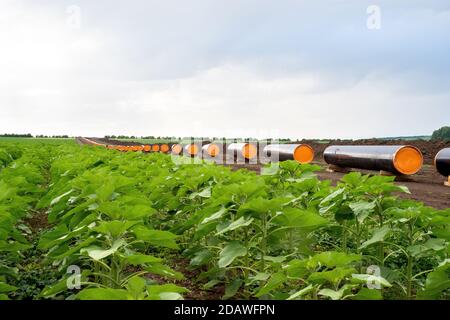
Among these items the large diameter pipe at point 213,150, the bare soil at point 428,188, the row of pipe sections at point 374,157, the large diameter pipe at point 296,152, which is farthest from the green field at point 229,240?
the large diameter pipe at point 213,150

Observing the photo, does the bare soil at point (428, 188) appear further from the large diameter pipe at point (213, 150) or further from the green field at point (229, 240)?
the large diameter pipe at point (213, 150)

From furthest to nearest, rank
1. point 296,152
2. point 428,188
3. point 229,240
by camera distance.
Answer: point 296,152 → point 428,188 → point 229,240

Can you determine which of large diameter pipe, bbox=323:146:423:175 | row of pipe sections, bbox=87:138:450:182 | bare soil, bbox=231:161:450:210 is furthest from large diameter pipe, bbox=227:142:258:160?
large diameter pipe, bbox=323:146:423:175

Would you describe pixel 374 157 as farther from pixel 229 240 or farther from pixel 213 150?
pixel 213 150

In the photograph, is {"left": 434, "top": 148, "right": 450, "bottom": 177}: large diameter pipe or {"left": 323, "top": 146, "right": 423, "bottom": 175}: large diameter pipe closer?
{"left": 434, "top": 148, "right": 450, "bottom": 177}: large diameter pipe

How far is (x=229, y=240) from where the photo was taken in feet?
14.9

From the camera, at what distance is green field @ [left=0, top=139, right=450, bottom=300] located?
2725 millimetres

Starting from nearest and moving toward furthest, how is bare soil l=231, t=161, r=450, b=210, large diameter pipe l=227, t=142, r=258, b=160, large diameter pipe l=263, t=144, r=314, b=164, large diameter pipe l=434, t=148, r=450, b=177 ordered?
bare soil l=231, t=161, r=450, b=210 → large diameter pipe l=434, t=148, r=450, b=177 → large diameter pipe l=263, t=144, r=314, b=164 → large diameter pipe l=227, t=142, r=258, b=160

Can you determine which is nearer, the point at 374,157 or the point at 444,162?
the point at 444,162

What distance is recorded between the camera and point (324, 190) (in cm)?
464

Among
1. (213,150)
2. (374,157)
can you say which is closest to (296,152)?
(374,157)

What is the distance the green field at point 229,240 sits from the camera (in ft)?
8.94

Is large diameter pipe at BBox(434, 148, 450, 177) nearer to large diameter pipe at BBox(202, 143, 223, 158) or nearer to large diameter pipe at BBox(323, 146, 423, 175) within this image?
large diameter pipe at BBox(323, 146, 423, 175)
